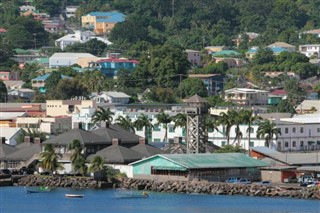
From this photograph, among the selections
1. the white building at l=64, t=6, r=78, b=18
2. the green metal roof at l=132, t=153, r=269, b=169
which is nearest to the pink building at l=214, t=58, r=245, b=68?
the white building at l=64, t=6, r=78, b=18

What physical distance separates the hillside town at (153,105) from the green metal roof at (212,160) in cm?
8

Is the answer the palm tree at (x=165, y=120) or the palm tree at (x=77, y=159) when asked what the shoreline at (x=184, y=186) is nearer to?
the palm tree at (x=77, y=159)

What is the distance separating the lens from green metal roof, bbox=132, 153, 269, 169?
2547 inches

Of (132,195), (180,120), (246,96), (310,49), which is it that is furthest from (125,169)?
(310,49)

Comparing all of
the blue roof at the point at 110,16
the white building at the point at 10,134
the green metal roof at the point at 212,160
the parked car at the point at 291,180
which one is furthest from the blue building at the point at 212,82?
the parked car at the point at 291,180

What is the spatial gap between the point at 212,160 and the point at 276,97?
4130 centimetres

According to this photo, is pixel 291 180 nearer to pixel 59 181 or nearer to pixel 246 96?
pixel 59 181

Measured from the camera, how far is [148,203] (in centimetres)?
5966

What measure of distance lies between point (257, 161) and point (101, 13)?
87554mm

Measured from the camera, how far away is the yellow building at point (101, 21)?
14938 centimetres

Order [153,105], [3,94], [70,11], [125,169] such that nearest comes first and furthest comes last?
[125,169], [153,105], [3,94], [70,11]

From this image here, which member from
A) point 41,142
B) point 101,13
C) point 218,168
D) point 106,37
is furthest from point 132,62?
point 218,168

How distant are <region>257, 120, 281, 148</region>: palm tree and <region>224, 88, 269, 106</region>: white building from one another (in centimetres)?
2548

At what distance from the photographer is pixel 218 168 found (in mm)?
64938
